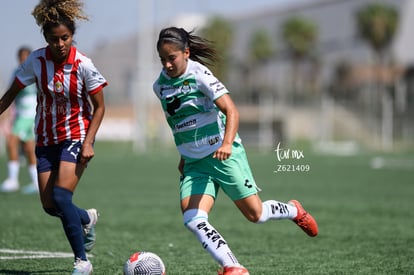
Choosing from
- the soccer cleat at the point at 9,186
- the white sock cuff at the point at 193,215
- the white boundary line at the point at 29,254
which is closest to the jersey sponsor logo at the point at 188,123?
the white sock cuff at the point at 193,215

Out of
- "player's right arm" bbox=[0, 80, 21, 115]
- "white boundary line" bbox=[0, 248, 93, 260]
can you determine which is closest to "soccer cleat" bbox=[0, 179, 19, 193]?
"white boundary line" bbox=[0, 248, 93, 260]

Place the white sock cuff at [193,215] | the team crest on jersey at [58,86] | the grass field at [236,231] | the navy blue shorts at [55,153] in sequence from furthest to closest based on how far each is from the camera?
the grass field at [236,231], the navy blue shorts at [55,153], the team crest on jersey at [58,86], the white sock cuff at [193,215]

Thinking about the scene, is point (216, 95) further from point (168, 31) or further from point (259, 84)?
point (259, 84)

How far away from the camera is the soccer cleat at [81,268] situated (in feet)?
20.0

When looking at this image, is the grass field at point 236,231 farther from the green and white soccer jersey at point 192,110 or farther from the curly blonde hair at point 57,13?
the curly blonde hair at point 57,13

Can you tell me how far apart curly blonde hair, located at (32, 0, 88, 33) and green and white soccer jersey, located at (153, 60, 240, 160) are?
85 cm

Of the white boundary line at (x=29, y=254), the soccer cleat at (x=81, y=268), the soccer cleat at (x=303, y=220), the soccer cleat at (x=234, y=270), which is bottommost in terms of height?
the white boundary line at (x=29, y=254)

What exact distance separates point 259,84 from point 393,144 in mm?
28148

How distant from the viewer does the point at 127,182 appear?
56.5 ft

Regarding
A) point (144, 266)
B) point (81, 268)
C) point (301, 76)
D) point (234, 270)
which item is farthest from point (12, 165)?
point (301, 76)

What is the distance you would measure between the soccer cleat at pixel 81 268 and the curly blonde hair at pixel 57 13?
6.06 ft

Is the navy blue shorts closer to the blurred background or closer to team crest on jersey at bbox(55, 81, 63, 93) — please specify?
team crest on jersey at bbox(55, 81, 63, 93)

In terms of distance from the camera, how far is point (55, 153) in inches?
250

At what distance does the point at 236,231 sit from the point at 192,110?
154 inches
